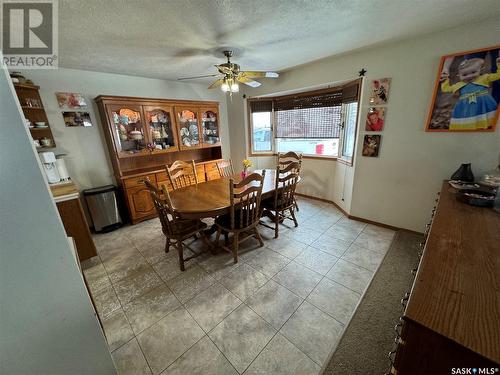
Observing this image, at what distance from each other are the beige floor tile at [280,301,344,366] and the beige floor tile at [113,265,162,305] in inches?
51.0

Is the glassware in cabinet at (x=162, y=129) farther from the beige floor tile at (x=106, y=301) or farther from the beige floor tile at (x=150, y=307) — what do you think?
the beige floor tile at (x=150, y=307)

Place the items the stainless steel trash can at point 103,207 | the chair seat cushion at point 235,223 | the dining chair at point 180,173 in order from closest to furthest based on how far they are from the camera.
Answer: the chair seat cushion at point 235,223 < the dining chair at point 180,173 < the stainless steel trash can at point 103,207

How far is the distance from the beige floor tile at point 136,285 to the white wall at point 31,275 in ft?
3.51

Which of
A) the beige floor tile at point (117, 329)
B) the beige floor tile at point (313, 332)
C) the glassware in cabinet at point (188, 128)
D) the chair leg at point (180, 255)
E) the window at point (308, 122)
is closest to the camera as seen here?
the beige floor tile at point (313, 332)

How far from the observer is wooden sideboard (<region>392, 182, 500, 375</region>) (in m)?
0.57

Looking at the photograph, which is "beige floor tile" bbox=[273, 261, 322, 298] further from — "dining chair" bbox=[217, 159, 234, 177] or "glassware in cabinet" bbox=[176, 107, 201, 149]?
"glassware in cabinet" bbox=[176, 107, 201, 149]

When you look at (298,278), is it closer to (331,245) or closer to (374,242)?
(331,245)

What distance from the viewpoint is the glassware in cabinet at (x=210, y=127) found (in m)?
3.83

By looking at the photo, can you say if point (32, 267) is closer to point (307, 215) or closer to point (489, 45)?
point (307, 215)

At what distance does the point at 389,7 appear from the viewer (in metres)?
1.57

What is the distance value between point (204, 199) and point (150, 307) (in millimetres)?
1057

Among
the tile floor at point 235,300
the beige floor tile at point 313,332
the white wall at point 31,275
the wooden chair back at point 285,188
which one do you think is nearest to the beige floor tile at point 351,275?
the tile floor at point 235,300

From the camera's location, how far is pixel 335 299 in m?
1.68

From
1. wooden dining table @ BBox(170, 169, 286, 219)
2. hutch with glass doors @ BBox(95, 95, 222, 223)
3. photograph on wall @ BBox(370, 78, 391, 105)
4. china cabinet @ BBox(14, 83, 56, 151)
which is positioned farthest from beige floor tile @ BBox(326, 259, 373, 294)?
china cabinet @ BBox(14, 83, 56, 151)
